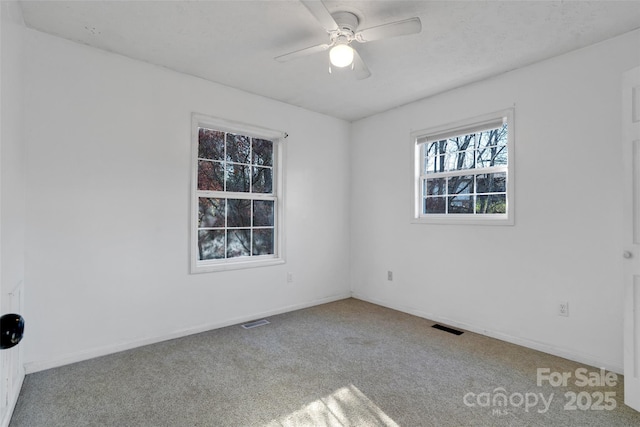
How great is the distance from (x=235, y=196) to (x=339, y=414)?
2404 millimetres

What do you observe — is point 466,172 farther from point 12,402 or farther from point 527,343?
point 12,402

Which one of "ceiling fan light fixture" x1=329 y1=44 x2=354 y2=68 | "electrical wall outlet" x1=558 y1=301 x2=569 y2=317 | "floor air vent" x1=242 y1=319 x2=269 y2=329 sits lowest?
"floor air vent" x1=242 y1=319 x2=269 y2=329

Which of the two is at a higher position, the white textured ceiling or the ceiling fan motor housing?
the white textured ceiling

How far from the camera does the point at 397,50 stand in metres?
2.65

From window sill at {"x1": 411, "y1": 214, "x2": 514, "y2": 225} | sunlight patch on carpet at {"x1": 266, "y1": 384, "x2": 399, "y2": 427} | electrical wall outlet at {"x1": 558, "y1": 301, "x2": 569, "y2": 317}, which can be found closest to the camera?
sunlight patch on carpet at {"x1": 266, "y1": 384, "x2": 399, "y2": 427}

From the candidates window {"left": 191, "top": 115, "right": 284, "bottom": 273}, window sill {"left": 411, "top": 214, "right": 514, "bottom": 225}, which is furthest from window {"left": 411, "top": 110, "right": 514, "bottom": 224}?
window {"left": 191, "top": 115, "right": 284, "bottom": 273}

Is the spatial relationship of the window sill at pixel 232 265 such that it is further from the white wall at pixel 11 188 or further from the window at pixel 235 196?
the white wall at pixel 11 188

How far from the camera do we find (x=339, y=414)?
6.25 feet

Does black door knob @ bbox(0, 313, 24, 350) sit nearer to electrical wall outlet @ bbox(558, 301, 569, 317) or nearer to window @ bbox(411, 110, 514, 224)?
window @ bbox(411, 110, 514, 224)

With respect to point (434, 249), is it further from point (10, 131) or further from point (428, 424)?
point (10, 131)

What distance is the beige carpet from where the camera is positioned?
1.87 meters

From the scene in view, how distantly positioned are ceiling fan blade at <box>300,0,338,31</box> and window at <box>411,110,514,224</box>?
2.01 meters

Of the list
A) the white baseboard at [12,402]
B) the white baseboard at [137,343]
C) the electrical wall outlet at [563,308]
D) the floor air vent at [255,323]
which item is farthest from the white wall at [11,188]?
the electrical wall outlet at [563,308]

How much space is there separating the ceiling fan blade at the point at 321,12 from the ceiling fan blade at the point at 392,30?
8.7 inches
